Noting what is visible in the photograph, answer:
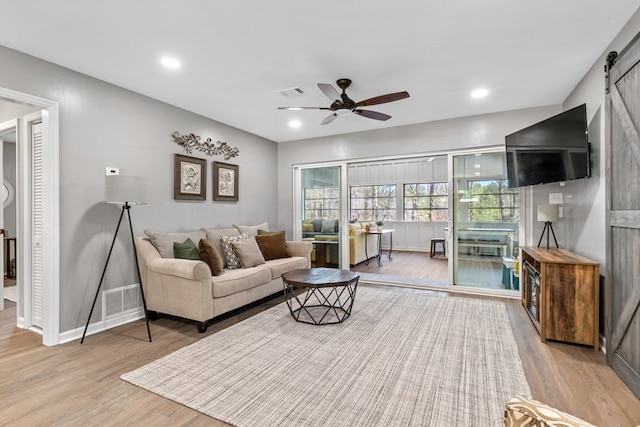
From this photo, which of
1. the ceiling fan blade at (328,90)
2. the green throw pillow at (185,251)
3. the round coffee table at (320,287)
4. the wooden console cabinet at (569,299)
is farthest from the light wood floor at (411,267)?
the ceiling fan blade at (328,90)

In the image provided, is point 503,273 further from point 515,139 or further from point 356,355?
point 356,355

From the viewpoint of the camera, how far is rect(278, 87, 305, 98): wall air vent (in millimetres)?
3568

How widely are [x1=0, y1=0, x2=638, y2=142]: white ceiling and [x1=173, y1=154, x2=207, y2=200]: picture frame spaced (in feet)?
2.54

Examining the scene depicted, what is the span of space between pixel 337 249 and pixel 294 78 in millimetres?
3302

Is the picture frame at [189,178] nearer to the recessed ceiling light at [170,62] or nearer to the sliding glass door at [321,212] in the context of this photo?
the recessed ceiling light at [170,62]

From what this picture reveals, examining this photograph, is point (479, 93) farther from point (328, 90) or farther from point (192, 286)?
point (192, 286)

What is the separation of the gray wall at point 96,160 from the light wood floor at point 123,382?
48 centimetres

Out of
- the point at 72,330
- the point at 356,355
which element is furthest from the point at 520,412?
the point at 72,330

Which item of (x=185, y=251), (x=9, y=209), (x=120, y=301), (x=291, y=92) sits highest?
(x=291, y=92)

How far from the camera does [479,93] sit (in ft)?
12.3

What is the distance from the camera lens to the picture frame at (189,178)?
13.5 feet

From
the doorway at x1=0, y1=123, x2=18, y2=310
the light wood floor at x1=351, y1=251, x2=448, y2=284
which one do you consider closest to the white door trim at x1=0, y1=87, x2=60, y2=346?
the doorway at x1=0, y1=123, x2=18, y2=310

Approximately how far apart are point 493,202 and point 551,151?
138cm

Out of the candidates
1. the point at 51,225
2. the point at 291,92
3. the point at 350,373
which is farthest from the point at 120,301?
the point at 291,92
